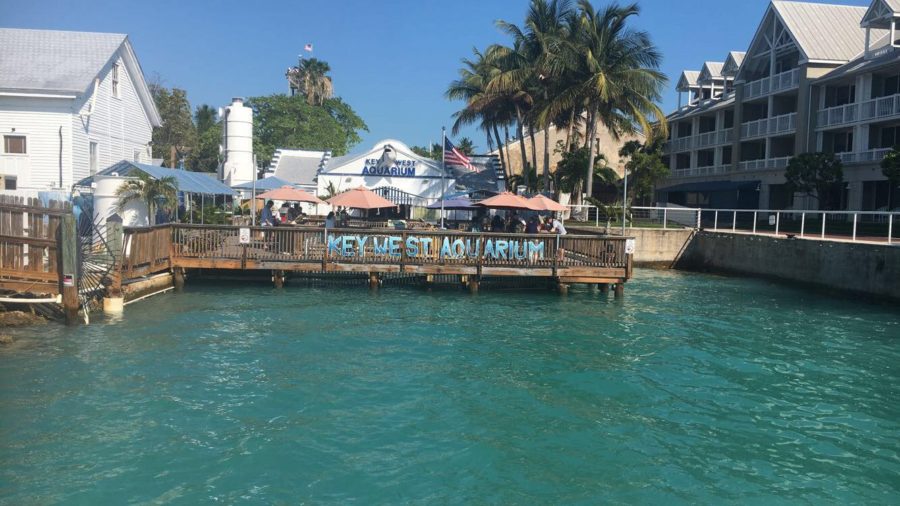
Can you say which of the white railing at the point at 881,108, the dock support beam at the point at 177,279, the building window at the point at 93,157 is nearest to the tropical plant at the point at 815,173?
the white railing at the point at 881,108

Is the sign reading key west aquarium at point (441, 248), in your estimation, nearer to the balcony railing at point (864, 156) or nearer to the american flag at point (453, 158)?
the american flag at point (453, 158)

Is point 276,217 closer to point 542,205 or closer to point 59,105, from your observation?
point 542,205

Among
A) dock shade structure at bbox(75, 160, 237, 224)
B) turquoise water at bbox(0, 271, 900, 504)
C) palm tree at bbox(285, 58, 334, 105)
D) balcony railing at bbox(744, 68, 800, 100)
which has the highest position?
palm tree at bbox(285, 58, 334, 105)

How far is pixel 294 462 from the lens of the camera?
8.28 meters

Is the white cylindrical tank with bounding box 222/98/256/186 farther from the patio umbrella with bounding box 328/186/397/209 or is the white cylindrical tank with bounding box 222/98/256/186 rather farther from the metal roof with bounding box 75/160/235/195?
the patio umbrella with bounding box 328/186/397/209

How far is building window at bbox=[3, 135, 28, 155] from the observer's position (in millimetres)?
28125

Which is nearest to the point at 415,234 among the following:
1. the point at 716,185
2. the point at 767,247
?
the point at 767,247

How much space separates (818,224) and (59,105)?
34624mm

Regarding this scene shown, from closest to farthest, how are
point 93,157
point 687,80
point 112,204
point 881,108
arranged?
1. point 112,204
2. point 93,157
3. point 881,108
4. point 687,80

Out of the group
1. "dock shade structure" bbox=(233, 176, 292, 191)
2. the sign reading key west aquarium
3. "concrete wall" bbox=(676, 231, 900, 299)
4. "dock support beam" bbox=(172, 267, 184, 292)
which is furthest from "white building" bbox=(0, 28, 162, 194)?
"concrete wall" bbox=(676, 231, 900, 299)

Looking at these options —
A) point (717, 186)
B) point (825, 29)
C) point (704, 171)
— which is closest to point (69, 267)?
point (717, 186)

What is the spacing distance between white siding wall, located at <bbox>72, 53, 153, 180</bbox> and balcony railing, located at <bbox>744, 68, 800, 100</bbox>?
120ft

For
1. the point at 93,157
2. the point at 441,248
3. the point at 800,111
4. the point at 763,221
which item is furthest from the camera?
the point at 800,111

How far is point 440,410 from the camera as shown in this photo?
1028cm
